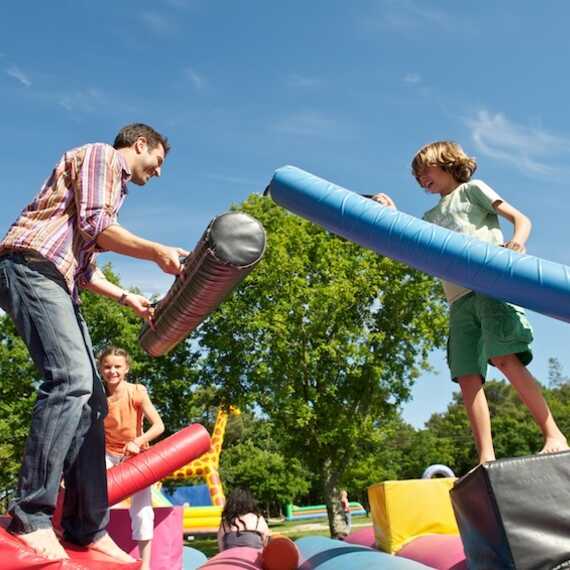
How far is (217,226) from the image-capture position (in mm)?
2633

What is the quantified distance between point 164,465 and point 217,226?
2.28 m

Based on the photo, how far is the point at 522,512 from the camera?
2422mm

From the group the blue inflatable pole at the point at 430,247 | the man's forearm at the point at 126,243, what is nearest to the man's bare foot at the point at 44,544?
the man's forearm at the point at 126,243

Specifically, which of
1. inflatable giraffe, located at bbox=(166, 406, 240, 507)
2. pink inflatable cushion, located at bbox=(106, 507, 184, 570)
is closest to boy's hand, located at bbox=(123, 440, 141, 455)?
pink inflatable cushion, located at bbox=(106, 507, 184, 570)

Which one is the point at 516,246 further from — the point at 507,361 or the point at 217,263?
the point at 217,263

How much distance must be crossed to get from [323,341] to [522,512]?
1678 centimetres

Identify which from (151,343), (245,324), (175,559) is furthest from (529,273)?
(245,324)

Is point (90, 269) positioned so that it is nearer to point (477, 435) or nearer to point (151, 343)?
point (151, 343)

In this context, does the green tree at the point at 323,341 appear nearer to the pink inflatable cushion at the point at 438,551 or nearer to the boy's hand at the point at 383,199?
the pink inflatable cushion at the point at 438,551

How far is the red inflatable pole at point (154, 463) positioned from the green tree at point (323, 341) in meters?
13.8

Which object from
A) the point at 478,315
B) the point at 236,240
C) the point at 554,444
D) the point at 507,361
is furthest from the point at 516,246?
the point at 236,240

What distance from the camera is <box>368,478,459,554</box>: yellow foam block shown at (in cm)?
539

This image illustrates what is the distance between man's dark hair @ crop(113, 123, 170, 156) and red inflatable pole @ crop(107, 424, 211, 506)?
6.49 ft

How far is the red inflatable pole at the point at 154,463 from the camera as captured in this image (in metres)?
4.13
